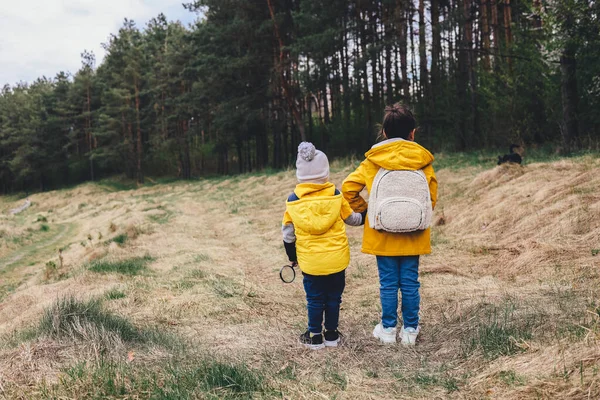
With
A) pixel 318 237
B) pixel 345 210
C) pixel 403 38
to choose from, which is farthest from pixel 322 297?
pixel 403 38

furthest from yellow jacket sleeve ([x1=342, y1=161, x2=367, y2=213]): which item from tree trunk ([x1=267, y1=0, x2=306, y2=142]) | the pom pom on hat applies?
tree trunk ([x1=267, y1=0, x2=306, y2=142])

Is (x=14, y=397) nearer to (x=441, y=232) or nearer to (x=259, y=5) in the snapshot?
(x=441, y=232)

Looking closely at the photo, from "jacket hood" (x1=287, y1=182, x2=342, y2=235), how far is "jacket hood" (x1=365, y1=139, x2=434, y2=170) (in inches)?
19.1

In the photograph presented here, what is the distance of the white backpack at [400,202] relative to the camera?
3.56 m

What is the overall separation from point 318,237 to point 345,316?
1.31 meters

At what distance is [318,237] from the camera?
12.4 ft

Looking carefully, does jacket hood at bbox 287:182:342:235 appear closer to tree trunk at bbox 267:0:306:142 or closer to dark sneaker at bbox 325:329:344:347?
dark sneaker at bbox 325:329:344:347

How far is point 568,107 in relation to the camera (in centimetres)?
1276

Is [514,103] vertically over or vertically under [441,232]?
over

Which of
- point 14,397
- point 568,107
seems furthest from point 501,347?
point 568,107

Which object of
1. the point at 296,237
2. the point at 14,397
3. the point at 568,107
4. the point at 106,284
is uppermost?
the point at 568,107

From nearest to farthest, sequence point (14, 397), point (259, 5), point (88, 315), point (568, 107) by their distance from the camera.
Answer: point (14, 397) < point (88, 315) < point (568, 107) < point (259, 5)

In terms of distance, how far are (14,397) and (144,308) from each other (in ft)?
8.63

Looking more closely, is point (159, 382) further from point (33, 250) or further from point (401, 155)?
point (33, 250)
